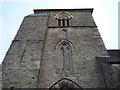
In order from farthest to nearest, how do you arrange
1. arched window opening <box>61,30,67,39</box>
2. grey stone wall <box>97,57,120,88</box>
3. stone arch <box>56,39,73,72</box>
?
arched window opening <box>61,30,67,39</box> < stone arch <box>56,39,73,72</box> < grey stone wall <box>97,57,120,88</box>

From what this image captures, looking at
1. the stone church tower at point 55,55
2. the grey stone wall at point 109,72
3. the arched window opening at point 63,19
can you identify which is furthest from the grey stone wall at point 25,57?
the grey stone wall at point 109,72

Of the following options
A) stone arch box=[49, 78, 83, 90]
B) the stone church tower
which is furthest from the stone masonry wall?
stone arch box=[49, 78, 83, 90]

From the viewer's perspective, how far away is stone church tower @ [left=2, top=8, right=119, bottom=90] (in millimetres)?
7668

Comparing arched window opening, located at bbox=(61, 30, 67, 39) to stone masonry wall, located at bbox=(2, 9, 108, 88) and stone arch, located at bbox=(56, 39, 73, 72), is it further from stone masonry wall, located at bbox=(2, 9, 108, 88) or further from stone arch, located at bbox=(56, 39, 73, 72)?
stone arch, located at bbox=(56, 39, 73, 72)

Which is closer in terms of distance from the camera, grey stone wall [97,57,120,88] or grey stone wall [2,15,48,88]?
grey stone wall [2,15,48,88]

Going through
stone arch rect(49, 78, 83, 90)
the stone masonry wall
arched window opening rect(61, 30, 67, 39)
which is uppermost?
arched window opening rect(61, 30, 67, 39)

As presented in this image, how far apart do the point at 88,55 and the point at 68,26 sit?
3.32 meters

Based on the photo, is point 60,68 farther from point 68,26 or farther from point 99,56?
point 68,26

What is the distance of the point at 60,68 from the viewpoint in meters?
8.79

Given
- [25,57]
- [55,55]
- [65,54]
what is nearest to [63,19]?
[65,54]

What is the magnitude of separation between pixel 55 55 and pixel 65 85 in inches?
83.5

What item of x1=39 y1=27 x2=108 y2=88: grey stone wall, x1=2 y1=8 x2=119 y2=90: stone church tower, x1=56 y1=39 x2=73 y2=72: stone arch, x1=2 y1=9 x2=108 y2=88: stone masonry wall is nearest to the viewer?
x1=2 y1=9 x2=108 y2=88: stone masonry wall

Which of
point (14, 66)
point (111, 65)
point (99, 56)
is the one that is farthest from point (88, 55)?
point (14, 66)

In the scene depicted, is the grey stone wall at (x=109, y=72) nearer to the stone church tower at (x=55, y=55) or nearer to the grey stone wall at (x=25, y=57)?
the stone church tower at (x=55, y=55)
